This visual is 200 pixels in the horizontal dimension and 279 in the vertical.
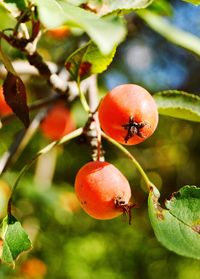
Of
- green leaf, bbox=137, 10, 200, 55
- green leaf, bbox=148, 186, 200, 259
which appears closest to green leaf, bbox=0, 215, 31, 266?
green leaf, bbox=148, 186, 200, 259

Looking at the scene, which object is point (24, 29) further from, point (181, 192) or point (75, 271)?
point (75, 271)

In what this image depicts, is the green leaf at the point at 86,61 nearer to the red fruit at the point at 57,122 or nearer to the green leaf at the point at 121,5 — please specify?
the green leaf at the point at 121,5

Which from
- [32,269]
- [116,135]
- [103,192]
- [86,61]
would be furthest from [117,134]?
[32,269]

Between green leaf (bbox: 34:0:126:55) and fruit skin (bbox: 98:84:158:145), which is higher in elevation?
green leaf (bbox: 34:0:126:55)

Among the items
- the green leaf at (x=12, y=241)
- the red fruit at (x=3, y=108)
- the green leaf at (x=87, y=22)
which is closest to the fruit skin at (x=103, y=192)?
the green leaf at (x=12, y=241)

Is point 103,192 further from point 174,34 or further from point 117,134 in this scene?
point 174,34

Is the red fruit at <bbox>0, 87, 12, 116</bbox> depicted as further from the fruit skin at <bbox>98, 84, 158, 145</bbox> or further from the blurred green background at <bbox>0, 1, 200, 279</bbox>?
the blurred green background at <bbox>0, 1, 200, 279</bbox>
